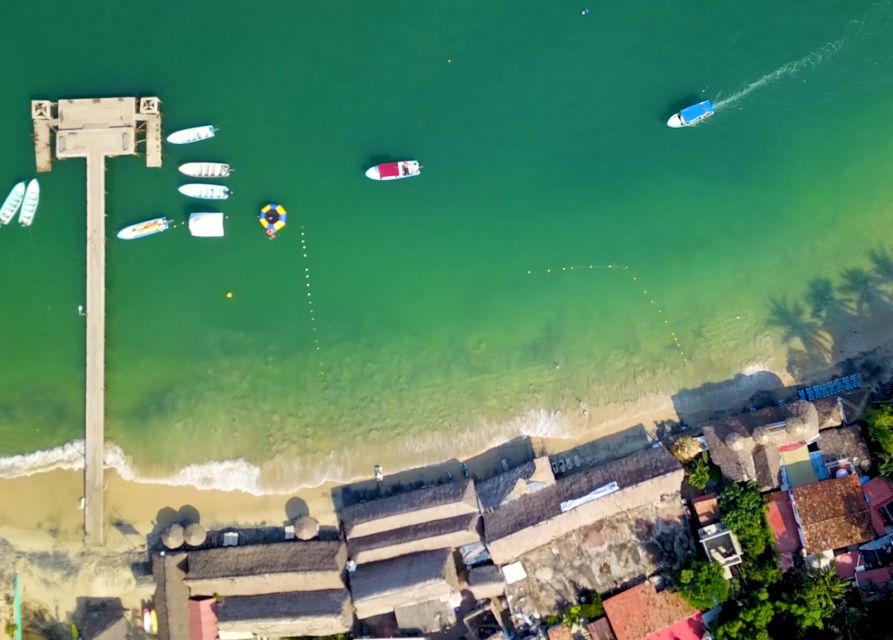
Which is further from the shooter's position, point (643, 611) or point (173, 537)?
point (173, 537)

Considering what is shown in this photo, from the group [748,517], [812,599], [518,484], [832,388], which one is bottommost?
[812,599]

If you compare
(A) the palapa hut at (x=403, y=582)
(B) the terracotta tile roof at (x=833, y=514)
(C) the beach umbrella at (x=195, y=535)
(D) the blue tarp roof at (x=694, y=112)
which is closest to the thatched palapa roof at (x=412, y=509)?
(A) the palapa hut at (x=403, y=582)

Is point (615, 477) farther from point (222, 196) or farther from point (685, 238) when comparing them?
point (222, 196)

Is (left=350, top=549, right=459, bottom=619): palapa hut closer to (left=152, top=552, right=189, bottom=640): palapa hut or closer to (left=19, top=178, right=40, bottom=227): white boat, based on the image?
(left=152, top=552, right=189, bottom=640): palapa hut

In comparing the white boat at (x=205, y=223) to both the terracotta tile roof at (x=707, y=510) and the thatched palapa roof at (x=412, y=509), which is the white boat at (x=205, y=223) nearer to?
the thatched palapa roof at (x=412, y=509)

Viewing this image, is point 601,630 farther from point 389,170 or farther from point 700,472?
point 389,170

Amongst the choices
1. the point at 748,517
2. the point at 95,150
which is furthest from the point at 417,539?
the point at 95,150

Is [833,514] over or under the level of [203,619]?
under
